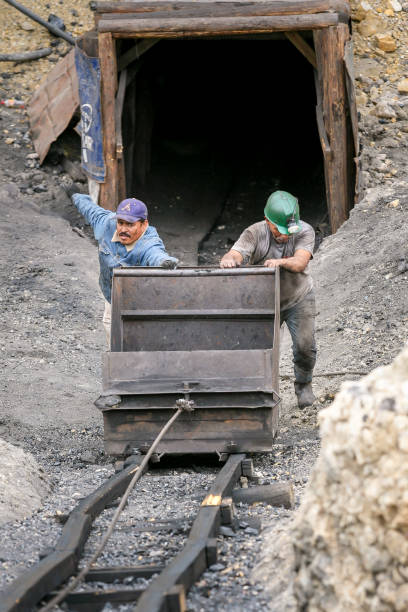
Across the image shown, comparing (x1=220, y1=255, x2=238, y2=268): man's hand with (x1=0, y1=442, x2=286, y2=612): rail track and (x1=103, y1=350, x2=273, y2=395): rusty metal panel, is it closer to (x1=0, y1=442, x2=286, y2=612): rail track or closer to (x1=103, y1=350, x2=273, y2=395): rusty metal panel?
(x1=103, y1=350, x2=273, y2=395): rusty metal panel

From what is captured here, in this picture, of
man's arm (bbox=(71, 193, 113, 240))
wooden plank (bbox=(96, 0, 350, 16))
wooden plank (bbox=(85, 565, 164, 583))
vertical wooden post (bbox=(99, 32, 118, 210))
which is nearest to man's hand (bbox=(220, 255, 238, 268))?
man's arm (bbox=(71, 193, 113, 240))

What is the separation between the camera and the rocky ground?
5.12 m

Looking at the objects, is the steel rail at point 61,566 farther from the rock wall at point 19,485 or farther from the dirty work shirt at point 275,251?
the dirty work shirt at point 275,251

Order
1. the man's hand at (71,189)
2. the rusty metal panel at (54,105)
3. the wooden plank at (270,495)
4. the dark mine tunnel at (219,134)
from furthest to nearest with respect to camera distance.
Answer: the dark mine tunnel at (219,134)
the rusty metal panel at (54,105)
the man's hand at (71,189)
the wooden plank at (270,495)

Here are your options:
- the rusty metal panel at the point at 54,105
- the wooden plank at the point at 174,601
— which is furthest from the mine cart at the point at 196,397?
the rusty metal panel at the point at 54,105

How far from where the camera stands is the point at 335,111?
12.8 meters

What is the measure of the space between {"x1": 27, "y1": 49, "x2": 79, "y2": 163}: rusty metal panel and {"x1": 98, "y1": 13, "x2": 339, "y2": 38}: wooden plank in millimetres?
2193

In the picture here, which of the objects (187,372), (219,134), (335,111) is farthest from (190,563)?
(219,134)

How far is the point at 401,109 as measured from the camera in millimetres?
13773

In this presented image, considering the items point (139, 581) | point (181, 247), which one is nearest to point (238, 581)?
point (139, 581)

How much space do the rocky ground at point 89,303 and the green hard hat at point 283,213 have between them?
5.30 ft

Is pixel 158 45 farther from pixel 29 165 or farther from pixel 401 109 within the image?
pixel 401 109

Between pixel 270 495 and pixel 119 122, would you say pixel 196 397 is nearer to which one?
pixel 270 495

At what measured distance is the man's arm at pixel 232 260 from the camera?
723 centimetres
